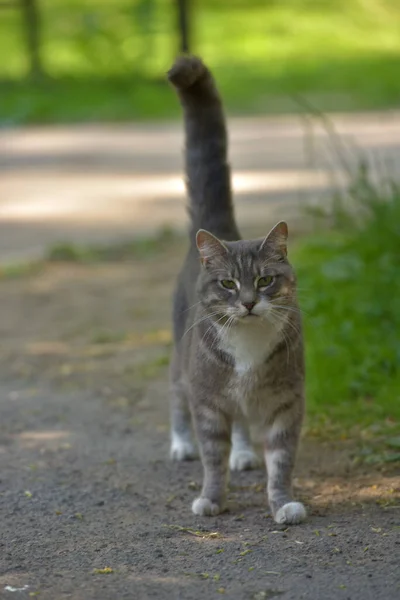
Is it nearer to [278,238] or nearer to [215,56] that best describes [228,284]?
[278,238]

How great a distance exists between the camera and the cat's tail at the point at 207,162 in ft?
14.6

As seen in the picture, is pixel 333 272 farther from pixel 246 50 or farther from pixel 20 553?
pixel 246 50

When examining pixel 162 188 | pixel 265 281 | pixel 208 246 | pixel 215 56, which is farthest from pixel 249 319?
pixel 215 56

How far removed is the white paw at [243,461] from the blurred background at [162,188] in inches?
15.8

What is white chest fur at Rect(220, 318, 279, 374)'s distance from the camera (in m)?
3.68

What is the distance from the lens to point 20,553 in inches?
134

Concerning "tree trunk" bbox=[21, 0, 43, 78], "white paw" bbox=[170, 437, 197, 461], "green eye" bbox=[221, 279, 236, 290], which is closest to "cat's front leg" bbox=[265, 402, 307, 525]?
"green eye" bbox=[221, 279, 236, 290]

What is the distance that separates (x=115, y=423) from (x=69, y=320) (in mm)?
1738

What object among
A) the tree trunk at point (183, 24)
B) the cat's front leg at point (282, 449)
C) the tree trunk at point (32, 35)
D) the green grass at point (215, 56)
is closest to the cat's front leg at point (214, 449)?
the cat's front leg at point (282, 449)

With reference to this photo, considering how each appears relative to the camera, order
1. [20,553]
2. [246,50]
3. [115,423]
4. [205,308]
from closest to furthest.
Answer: [20,553]
[205,308]
[115,423]
[246,50]

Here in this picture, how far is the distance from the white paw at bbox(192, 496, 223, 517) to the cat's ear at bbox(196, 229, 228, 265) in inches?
32.3

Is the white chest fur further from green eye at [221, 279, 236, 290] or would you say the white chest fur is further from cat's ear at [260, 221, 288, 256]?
cat's ear at [260, 221, 288, 256]

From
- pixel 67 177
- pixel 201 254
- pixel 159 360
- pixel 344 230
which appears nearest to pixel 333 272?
pixel 344 230

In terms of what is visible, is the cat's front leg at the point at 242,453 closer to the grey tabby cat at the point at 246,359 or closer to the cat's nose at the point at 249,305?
the grey tabby cat at the point at 246,359
